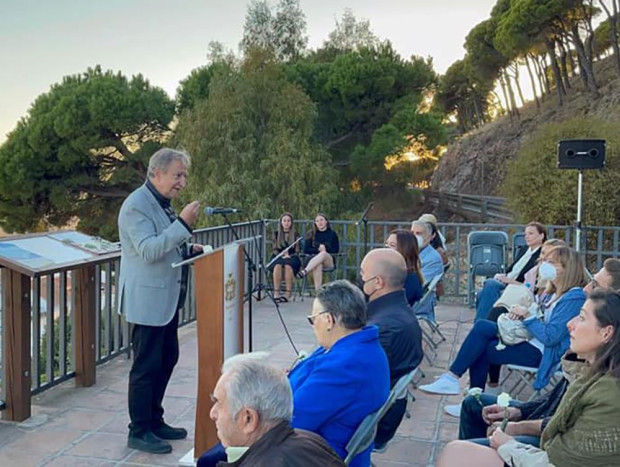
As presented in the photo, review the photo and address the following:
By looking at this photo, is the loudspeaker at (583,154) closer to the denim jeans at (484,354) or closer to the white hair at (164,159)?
the denim jeans at (484,354)

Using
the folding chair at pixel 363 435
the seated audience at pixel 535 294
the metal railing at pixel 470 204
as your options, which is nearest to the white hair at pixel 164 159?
the folding chair at pixel 363 435

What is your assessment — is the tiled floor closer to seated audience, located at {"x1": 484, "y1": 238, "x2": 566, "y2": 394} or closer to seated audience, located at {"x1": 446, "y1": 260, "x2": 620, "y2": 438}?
seated audience, located at {"x1": 484, "y1": 238, "x2": 566, "y2": 394}

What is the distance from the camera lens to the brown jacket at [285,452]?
1.40 m

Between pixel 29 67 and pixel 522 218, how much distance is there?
12731mm

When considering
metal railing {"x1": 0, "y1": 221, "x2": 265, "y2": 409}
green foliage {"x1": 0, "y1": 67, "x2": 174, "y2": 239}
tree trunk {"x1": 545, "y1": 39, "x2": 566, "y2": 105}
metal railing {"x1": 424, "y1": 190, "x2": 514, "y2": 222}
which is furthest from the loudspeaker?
tree trunk {"x1": 545, "y1": 39, "x2": 566, "y2": 105}

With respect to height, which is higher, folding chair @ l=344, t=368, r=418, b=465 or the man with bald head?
the man with bald head

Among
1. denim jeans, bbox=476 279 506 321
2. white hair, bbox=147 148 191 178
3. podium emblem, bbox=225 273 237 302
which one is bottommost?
denim jeans, bbox=476 279 506 321

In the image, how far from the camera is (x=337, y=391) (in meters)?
1.99

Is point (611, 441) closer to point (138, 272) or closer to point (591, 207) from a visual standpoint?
point (138, 272)

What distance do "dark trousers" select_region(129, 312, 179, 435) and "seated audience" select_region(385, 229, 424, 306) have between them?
1718mm

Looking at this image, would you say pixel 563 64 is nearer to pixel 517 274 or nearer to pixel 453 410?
pixel 517 274

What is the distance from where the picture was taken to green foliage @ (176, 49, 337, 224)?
1559 centimetres

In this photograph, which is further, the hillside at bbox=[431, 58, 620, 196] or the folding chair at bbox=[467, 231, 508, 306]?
the hillside at bbox=[431, 58, 620, 196]

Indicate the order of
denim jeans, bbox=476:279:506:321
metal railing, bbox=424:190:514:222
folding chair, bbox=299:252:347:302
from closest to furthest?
denim jeans, bbox=476:279:506:321 → folding chair, bbox=299:252:347:302 → metal railing, bbox=424:190:514:222
